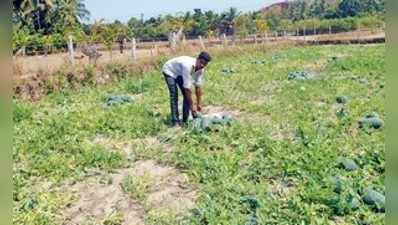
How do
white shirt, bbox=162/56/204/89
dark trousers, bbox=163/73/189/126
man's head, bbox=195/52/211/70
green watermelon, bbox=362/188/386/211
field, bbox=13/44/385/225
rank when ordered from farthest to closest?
1. dark trousers, bbox=163/73/189/126
2. white shirt, bbox=162/56/204/89
3. man's head, bbox=195/52/211/70
4. field, bbox=13/44/385/225
5. green watermelon, bbox=362/188/386/211

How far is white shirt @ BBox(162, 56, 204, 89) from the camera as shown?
20.8ft

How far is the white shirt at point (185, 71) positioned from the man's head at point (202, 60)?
12 cm

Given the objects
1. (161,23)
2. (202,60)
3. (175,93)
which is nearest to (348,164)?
(202,60)

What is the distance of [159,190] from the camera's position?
4.52 meters

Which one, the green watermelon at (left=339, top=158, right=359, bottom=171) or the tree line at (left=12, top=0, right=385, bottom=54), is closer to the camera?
the green watermelon at (left=339, top=158, right=359, bottom=171)

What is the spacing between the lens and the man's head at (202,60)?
6.09 metres

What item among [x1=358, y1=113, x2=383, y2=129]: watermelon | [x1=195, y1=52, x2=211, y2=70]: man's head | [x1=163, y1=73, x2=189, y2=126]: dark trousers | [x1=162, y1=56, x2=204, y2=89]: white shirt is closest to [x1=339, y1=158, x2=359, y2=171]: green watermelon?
[x1=358, y1=113, x2=383, y2=129]: watermelon

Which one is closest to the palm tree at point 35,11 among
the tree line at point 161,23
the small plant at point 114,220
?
the tree line at point 161,23

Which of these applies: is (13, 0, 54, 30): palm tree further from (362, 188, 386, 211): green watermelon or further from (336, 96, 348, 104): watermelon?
(362, 188, 386, 211): green watermelon

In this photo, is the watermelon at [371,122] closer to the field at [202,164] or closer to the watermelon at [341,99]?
the field at [202,164]

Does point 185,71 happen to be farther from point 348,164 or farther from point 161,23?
point 161,23

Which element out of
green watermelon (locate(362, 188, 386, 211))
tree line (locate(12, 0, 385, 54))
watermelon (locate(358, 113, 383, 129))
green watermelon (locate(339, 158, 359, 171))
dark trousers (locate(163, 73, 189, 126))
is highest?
tree line (locate(12, 0, 385, 54))

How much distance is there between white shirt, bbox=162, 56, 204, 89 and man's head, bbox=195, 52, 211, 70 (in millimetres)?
121

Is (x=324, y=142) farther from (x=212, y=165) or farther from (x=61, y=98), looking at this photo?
(x=61, y=98)
